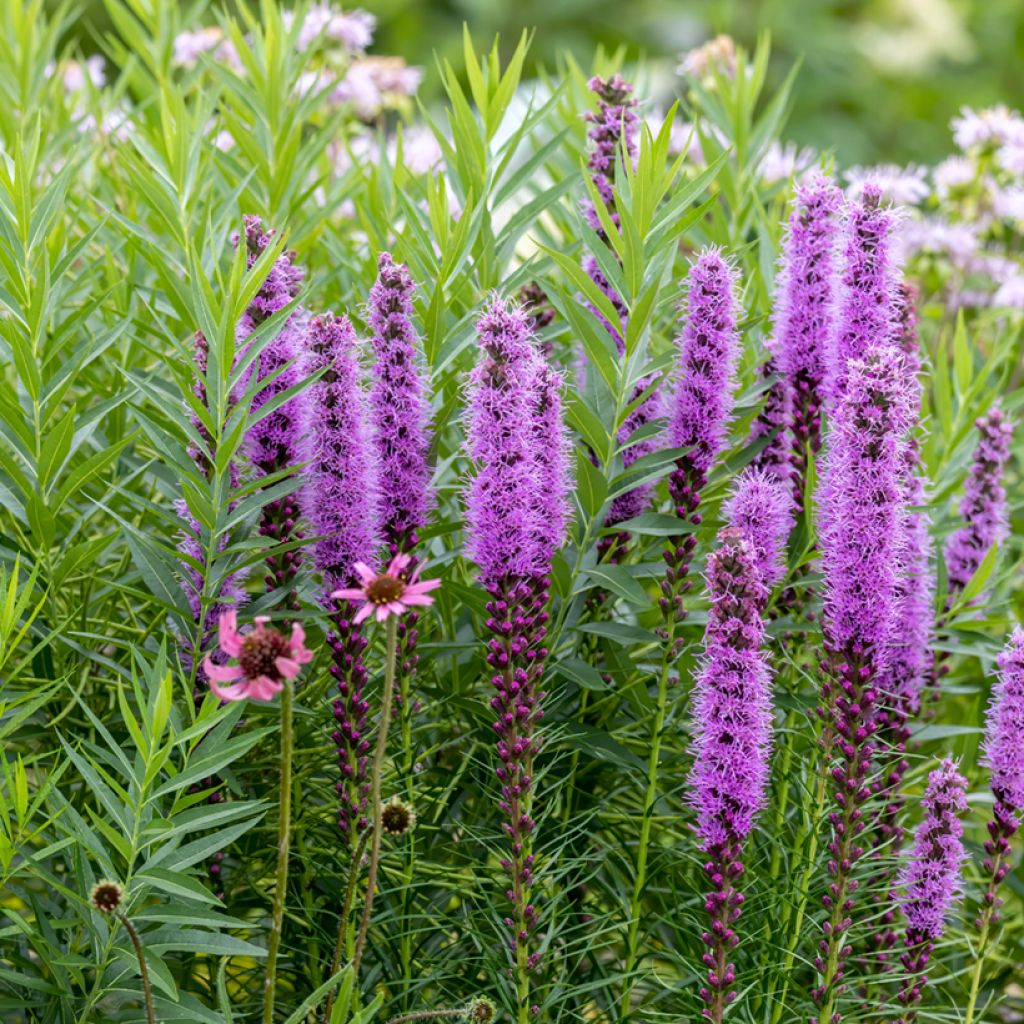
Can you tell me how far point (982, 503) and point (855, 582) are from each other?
62 cm

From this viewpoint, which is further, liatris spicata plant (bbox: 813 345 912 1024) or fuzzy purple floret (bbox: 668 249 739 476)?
fuzzy purple floret (bbox: 668 249 739 476)

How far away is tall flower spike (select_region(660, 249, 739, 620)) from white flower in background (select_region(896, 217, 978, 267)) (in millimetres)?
1648

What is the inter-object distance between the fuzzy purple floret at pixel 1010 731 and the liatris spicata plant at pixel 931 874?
0.19 feet

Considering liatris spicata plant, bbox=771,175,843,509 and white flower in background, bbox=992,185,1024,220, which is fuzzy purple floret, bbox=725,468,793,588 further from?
white flower in background, bbox=992,185,1024,220

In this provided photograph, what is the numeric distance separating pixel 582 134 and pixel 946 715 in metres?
1.23

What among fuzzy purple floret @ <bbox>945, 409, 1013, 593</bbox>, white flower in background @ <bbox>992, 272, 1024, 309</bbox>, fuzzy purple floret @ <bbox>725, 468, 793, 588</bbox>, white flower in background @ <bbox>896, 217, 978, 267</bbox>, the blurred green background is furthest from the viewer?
the blurred green background

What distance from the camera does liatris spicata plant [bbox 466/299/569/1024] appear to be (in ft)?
4.99

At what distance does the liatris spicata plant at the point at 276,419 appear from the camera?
5.46 feet

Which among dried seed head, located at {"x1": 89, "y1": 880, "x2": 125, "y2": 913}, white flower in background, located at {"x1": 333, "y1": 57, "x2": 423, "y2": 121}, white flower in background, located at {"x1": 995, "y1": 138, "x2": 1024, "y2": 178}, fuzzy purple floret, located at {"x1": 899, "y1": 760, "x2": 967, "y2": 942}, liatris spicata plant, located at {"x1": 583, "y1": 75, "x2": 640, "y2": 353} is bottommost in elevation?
dried seed head, located at {"x1": 89, "y1": 880, "x2": 125, "y2": 913}

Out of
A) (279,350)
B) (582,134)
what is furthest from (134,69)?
(279,350)

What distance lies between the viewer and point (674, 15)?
9.26m

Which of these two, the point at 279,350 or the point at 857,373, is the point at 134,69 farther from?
the point at 857,373

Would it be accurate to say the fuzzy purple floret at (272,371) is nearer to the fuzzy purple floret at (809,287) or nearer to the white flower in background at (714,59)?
the fuzzy purple floret at (809,287)

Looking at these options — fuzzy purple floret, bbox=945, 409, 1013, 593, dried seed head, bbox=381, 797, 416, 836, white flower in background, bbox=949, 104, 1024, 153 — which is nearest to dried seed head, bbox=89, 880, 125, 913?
dried seed head, bbox=381, 797, 416, 836
